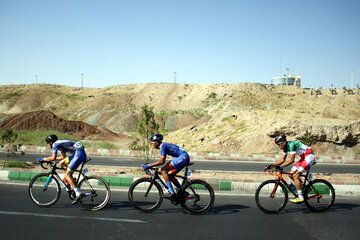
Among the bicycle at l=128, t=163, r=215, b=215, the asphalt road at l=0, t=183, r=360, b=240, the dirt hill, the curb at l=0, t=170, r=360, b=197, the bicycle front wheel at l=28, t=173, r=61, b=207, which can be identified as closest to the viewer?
the asphalt road at l=0, t=183, r=360, b=240

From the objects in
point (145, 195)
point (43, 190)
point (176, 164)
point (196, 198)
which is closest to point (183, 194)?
point (196, 198)

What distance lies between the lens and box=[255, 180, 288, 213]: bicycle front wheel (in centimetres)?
701

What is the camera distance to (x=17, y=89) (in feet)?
327

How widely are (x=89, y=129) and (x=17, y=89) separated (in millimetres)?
71370

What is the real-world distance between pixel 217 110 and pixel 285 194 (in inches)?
1221

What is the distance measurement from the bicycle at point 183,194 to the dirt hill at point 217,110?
1927cm

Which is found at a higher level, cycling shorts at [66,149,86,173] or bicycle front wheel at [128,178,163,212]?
cycling shorts at [66,149,86,173]

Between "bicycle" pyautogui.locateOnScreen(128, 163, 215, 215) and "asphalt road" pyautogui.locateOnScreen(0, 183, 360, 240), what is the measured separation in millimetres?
167

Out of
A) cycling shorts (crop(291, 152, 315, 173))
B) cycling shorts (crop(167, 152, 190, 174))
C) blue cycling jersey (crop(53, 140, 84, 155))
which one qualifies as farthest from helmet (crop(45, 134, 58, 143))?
cycling shorts (crop(291, 152, 315, 173))

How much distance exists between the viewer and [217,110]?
3794cm

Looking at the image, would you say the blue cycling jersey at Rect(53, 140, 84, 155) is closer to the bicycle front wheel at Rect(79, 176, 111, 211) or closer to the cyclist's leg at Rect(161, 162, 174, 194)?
the bicycle front wheel at Rect(79, 176, 111, 211)

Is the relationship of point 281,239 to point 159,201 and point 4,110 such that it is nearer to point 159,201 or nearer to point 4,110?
point 159,201

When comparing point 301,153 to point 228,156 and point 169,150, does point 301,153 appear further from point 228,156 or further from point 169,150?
point 228,156

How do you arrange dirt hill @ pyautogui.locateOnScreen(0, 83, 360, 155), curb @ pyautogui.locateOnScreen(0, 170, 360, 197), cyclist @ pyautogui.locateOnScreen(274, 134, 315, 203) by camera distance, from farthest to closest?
dirt hill @ pyautogui.locateOnScreen(0, 83, 360, 155) → curb @ pyautogui.locateOnScreen(0, 170, 360, 197) → cyclist @ pyautogui.locateOnScreen(274, 134, 315, 203)
